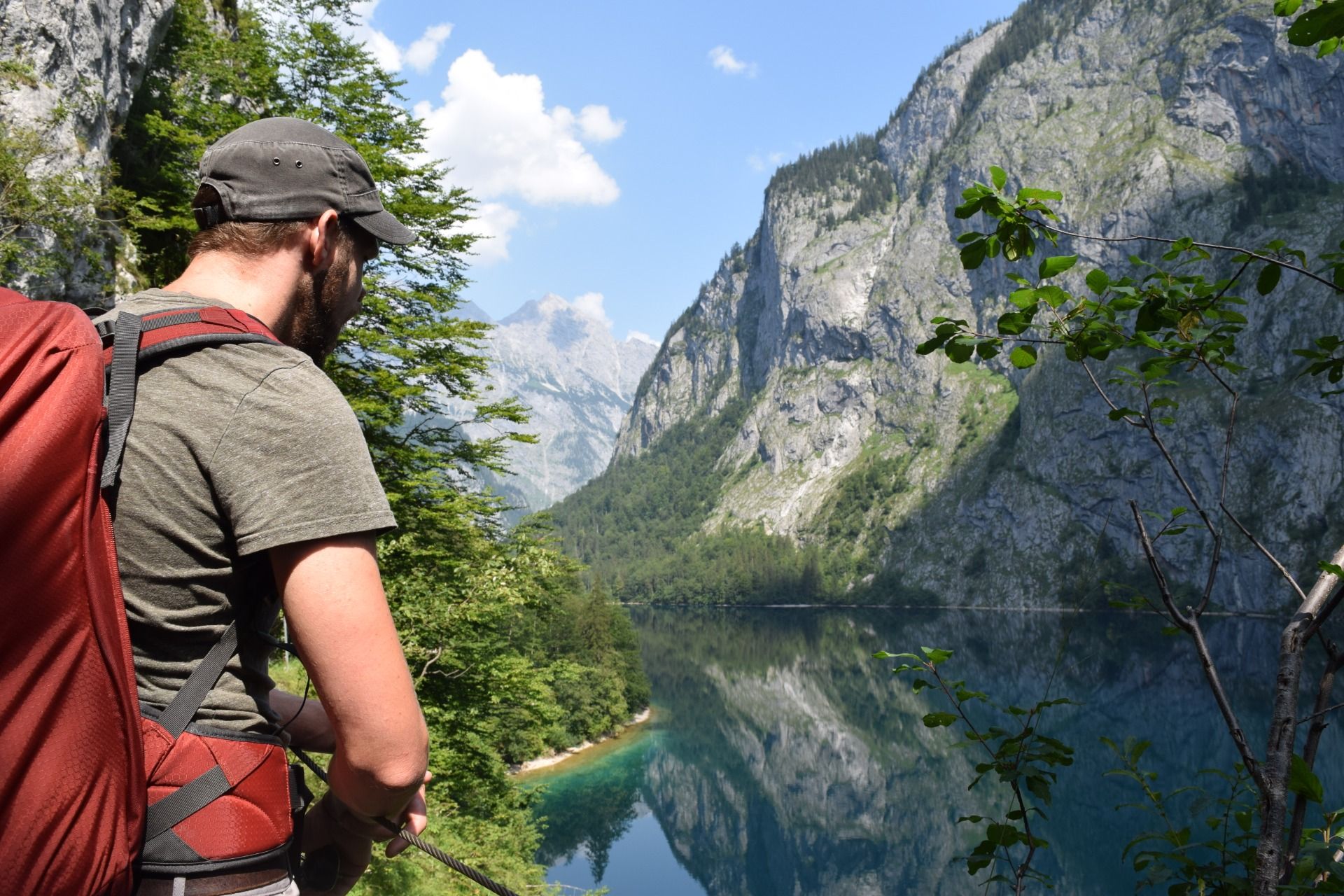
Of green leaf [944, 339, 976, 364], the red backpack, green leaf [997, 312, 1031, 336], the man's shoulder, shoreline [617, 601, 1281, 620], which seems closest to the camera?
the red backpack

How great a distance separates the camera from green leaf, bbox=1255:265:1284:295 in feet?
7.56

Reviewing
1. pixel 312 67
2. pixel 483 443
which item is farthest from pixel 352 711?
pixel 312 67

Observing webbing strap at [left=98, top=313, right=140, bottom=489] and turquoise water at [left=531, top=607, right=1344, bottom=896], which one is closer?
webbing strap at [left=98, top=313, right=140, bottom=489]

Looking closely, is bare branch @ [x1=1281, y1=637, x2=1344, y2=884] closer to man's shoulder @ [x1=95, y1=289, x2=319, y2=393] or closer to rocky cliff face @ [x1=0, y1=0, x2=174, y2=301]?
man's shoulder @ [x1=95, y1=289, x2=319, y2=393]

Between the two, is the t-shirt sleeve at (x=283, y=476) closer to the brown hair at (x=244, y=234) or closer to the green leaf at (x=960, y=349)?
the brown hair at (x=244, y=234)

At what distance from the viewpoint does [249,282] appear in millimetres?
1484

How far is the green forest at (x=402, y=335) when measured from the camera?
1062 centimetres

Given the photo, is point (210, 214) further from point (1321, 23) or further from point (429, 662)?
point (429, 662)

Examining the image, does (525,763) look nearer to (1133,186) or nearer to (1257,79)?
(1133,186)

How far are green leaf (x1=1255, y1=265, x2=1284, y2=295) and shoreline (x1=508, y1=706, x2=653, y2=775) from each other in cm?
3883

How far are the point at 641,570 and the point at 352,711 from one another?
152 meters

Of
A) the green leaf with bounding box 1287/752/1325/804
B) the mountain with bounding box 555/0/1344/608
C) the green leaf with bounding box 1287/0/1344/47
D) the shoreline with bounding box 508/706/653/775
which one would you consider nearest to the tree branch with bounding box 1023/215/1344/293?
the green leaf with bounding box 1287/0/1344/47

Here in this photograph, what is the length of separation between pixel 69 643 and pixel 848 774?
5208cm

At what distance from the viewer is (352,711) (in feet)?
4.22
